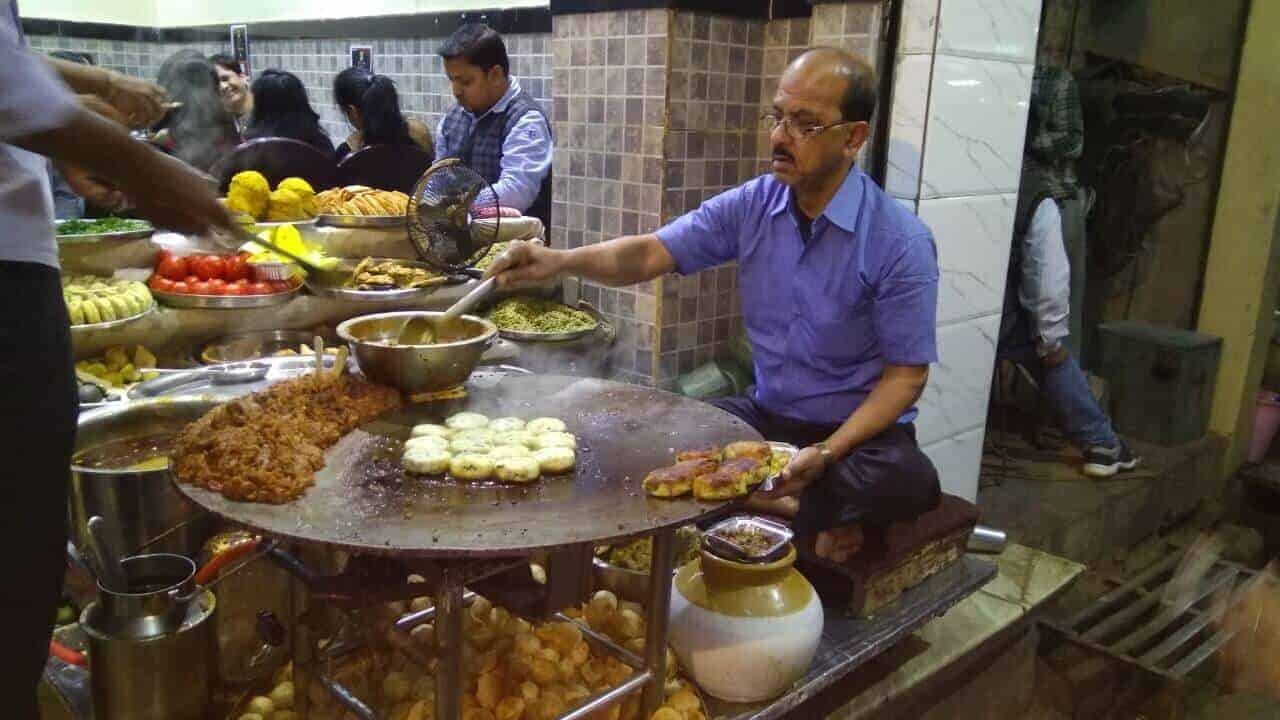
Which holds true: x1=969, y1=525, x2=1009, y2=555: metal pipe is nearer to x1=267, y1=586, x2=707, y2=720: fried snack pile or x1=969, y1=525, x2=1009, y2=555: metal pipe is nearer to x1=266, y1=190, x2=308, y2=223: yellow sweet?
x1=267, y1=586, x2=707, y2=720: fried snack pile

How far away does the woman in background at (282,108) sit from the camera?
6.05 m

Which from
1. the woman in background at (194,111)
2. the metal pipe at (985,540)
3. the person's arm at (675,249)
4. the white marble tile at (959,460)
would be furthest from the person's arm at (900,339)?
the woman in background at (194,111)

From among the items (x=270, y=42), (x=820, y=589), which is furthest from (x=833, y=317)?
(x=270, y=42)

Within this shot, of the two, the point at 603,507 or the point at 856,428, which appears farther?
the point at 856,428

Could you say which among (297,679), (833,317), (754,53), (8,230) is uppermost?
(754,53)

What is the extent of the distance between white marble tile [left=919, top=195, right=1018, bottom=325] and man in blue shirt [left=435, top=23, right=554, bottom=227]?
2632mm

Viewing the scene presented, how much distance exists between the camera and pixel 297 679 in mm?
2736

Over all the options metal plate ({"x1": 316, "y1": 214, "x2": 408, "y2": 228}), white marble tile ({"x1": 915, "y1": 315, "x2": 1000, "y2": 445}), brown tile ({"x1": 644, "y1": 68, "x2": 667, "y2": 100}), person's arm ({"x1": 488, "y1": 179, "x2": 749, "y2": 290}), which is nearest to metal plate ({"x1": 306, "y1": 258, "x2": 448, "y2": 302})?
metal plate ({"x1": 316, "y1": 214, "x2": 408, "y2": 228})

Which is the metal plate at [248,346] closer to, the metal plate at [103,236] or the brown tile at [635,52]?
the metal plate at [103,236]

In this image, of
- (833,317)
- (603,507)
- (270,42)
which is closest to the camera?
(603,507)

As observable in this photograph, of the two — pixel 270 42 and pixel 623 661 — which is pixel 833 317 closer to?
pixel 623 661

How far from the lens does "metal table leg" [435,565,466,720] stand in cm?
212

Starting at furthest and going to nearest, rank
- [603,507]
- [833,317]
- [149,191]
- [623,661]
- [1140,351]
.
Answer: [1140,351]
[833,317]
[623,661]
[603,507]
[149,191]

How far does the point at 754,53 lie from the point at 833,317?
198cm
